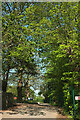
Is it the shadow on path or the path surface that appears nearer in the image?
the path surface

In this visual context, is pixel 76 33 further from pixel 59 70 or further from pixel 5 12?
pixel 5 12

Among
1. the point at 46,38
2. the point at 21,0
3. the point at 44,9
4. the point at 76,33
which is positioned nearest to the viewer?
the point at 76,33

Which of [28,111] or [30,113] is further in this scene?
[28,111]

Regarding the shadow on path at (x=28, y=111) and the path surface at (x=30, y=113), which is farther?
the shadow on path at (x=28, y=111)

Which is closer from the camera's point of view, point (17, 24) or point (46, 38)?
point (46, 38)

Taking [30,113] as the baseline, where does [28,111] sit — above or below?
below

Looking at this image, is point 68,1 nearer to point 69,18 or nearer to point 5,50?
point 69,18

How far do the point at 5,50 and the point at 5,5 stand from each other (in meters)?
5.29

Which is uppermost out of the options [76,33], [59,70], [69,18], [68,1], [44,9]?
[44,9]

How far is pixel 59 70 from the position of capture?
15820 millimetres

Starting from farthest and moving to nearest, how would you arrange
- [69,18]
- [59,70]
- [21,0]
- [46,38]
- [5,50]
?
1. [21,0]
2. [5,50]
3. [59,70]
4. [46,38]
5. [69,18]

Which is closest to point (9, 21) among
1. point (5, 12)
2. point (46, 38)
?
point (5, 12)

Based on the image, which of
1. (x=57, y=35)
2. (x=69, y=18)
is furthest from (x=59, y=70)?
(x=69, y=18)

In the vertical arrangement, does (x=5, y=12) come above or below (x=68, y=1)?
above
